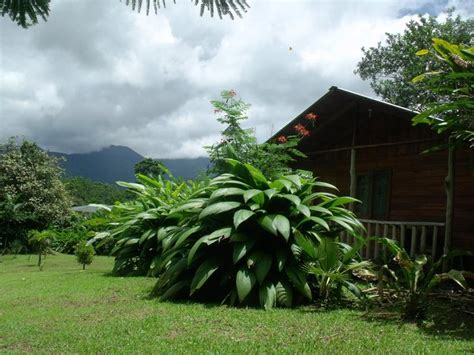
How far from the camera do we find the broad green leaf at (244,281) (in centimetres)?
511

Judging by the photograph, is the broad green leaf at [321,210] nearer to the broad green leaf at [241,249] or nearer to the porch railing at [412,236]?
the broad green leaf at [241,249]

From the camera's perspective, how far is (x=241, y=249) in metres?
5.40

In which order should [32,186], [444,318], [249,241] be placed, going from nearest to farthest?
1. [444,318]
2. [249,241]
3. [32,186]

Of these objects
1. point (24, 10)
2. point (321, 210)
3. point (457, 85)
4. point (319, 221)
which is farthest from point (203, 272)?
point (24, 10)

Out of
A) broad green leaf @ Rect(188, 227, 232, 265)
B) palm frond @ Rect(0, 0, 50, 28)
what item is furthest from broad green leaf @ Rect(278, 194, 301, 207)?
palm frond @ Rect(0, 0, 50, 28)

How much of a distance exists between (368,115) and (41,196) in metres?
16.0

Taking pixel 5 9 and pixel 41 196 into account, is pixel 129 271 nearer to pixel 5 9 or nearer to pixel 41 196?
pixel 5 9

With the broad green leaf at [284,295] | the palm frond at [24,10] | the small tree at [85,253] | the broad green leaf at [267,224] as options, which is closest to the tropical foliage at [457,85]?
the broad green leaf at [267,224]

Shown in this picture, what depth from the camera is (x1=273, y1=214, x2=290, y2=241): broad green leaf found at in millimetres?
5238

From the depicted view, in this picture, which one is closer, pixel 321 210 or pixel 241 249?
pixel 241 249

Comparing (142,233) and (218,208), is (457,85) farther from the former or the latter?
(142,233)

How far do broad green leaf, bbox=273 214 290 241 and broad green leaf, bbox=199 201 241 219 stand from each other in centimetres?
51

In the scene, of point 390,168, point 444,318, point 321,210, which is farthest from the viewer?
point 390,168

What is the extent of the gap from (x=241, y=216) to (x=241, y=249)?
1.21ft
